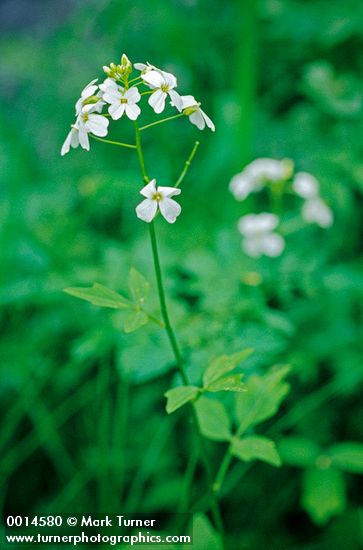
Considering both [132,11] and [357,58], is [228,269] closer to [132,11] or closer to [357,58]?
[357,58]

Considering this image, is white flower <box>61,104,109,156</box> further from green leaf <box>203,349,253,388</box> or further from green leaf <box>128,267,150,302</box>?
green leaf <box>203,349,253,388</box>

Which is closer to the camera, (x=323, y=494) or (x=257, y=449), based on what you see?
(x=257, y=449)

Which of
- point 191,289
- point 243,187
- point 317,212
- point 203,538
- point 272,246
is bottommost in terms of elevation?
point 203,538

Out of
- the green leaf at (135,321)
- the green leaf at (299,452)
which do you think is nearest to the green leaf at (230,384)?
the green leaf at (135,321)

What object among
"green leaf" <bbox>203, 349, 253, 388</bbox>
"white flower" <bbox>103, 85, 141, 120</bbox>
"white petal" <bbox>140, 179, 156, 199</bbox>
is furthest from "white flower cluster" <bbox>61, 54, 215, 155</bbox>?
"green leaf" <bbox>203, 349, 253, 388</bbox>

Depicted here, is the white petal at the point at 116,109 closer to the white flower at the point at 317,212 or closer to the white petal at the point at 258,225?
the white petal at the point at 258,225

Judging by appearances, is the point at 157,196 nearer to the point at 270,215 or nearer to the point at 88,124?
the point at 88,124

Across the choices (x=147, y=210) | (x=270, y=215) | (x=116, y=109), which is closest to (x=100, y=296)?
(x=147, y=210)
